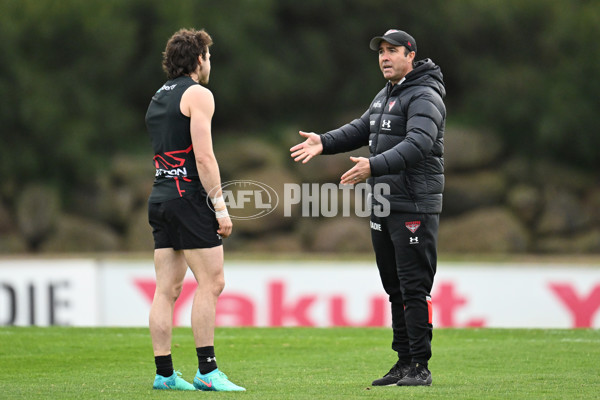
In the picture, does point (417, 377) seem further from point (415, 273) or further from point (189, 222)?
point (189, 222)

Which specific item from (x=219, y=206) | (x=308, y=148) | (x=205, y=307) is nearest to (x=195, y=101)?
(x=219, y=206)

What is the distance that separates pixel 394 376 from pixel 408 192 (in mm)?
1104

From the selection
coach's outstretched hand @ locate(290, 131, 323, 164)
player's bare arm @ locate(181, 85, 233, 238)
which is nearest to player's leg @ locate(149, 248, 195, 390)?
player's bare arm @ locate(181, 85, 233, 238)

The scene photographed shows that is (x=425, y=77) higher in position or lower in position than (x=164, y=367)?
higher

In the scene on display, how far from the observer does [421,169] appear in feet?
19.6

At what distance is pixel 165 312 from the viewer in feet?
18.9

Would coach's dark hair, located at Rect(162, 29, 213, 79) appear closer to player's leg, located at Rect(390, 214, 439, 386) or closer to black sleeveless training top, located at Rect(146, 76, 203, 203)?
black sleeveless training top, located at Rect(146, 76, 203, 203)

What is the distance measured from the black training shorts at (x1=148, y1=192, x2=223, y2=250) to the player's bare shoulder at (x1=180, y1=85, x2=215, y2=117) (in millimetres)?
478

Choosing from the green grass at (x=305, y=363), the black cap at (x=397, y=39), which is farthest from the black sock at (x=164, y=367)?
the black cap at (x=397, y=39)

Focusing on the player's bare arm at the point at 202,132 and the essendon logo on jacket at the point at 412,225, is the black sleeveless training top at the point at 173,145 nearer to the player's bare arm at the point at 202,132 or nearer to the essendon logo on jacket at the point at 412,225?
the player's bare arm at the point at 202,132

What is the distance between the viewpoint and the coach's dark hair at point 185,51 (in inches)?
225

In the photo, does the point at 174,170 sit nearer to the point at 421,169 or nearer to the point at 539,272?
the point at 421,169

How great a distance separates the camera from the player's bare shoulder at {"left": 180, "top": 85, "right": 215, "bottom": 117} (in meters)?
5.59

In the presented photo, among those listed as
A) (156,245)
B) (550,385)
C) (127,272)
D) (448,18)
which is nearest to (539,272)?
(127,272)
